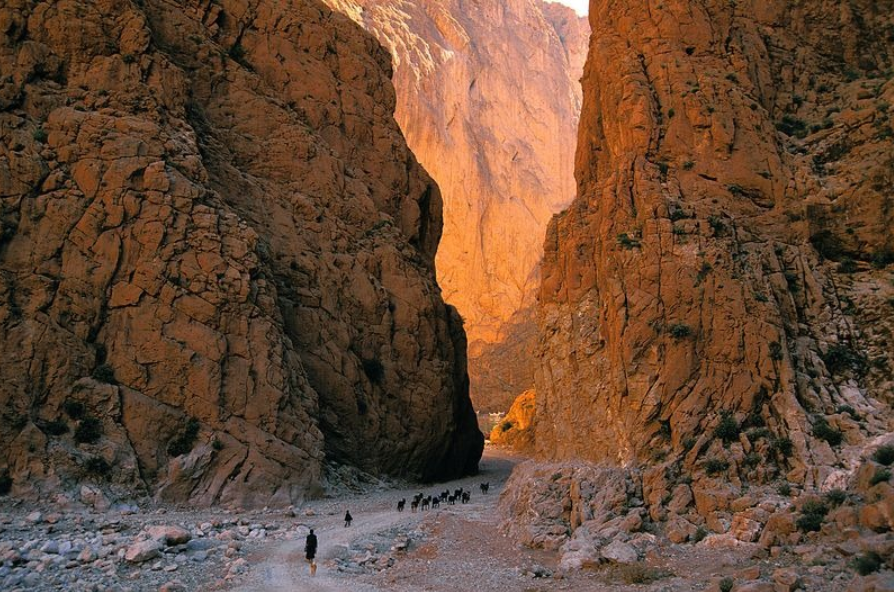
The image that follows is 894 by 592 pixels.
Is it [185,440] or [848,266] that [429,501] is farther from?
[848,266]

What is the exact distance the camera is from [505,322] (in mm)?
92062

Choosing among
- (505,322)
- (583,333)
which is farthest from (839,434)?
(505,322)

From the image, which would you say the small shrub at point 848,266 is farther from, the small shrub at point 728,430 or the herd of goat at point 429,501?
the herd of goat at point 429,501

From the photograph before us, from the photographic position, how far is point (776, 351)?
2003 cm

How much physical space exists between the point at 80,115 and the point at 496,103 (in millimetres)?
82302

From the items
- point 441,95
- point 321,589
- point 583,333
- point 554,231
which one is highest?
point 441,95

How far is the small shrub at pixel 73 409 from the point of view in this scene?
23.2 m

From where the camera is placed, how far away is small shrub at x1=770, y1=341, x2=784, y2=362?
19953mm

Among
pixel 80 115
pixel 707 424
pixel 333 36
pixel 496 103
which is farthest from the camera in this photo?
pixel 496 103

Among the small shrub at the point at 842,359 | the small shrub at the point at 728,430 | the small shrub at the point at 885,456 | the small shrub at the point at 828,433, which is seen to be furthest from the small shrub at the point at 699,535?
the small shrub at the point at 842,359

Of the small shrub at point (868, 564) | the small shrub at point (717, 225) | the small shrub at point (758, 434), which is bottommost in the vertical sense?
the small shrub at point (868, 564)

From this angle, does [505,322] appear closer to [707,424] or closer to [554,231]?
[554,231]

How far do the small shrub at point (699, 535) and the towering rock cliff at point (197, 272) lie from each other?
14474 mm

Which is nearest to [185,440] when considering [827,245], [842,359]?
[842,359]
